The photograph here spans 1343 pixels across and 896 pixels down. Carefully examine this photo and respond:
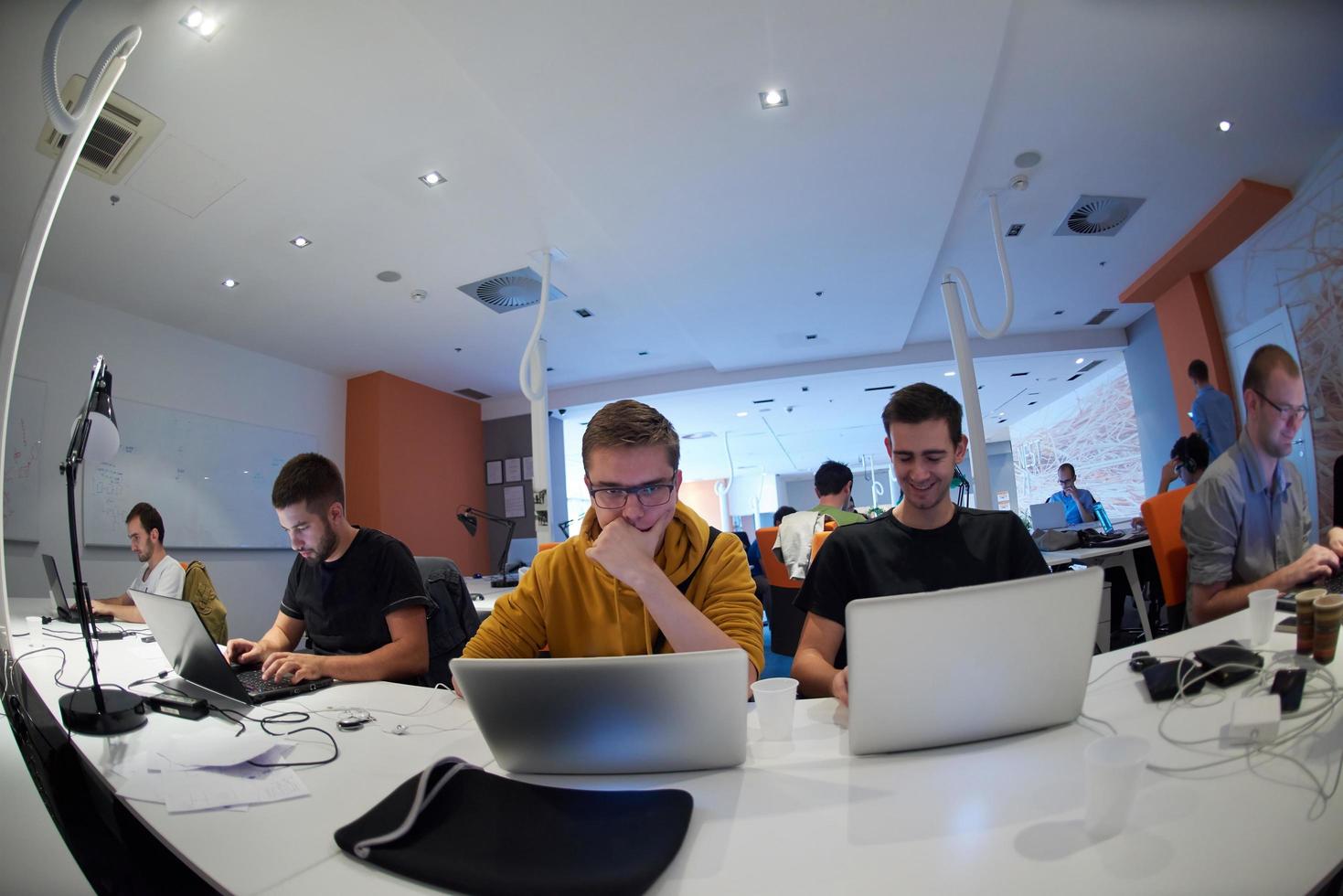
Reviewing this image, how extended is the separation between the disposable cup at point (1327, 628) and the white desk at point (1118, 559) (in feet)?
7.53

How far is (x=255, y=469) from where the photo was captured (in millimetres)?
4836

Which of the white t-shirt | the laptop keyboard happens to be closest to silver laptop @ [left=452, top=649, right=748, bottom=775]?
the laptop keyboard

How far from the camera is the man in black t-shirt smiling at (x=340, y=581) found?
1662mm

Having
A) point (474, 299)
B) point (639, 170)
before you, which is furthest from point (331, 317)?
point (639, 170)

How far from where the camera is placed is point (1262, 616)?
1038mm

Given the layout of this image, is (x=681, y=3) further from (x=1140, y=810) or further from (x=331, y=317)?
(x=331, y=317)

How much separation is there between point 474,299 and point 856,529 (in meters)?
3.89

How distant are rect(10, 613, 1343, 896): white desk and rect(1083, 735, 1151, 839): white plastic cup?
0.02 meters

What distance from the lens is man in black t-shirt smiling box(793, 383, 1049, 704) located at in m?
1.33

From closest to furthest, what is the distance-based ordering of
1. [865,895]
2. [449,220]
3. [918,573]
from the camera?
[865,895] < [918,573] < [449,220]

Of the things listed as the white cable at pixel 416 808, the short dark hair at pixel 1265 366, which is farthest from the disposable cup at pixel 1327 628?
the white cable at pixel 416 808

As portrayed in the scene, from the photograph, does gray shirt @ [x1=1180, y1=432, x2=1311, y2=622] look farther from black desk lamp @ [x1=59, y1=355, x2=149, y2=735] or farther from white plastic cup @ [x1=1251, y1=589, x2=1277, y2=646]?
black desk lamp @ [x1=59, y1=355, x2=149, y2=735]

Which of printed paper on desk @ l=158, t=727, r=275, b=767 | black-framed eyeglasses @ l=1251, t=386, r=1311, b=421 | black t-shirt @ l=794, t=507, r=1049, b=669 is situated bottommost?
printed paper on desk @ l=158, t=727, r=275, b=767

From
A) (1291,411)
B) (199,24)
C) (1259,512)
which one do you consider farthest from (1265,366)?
(199,24)
